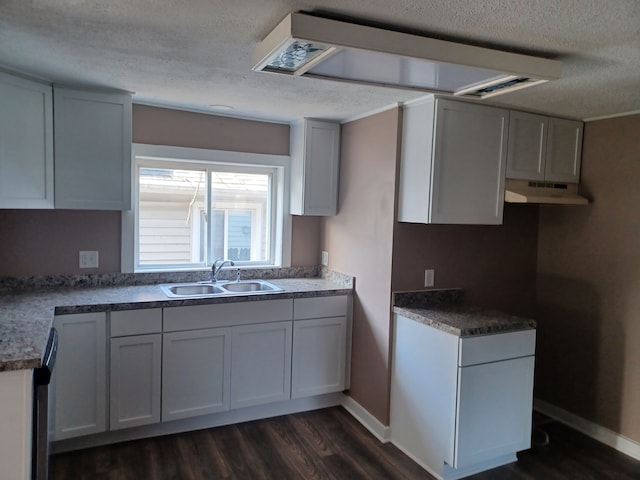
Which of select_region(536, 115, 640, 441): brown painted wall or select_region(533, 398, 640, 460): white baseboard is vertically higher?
select_region(536, 115, 640, 441): brown painted wall

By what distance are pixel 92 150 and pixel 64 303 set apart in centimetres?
92

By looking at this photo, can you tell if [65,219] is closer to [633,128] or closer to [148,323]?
[148,323]

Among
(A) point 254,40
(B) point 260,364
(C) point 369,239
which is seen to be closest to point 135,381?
(B) point 260,364

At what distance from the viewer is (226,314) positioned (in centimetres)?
293

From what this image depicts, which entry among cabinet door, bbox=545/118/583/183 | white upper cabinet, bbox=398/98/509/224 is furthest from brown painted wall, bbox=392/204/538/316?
cabinet door, bbox=545/118/583/183

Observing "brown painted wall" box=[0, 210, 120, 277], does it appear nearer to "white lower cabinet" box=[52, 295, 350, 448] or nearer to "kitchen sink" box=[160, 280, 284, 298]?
"kitchen sink" box=[160, 280, 284, 298]

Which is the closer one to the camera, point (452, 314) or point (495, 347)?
point (495, 347)

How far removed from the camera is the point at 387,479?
253 centimetres

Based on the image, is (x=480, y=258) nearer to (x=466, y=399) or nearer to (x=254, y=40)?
(x=466, y=399)

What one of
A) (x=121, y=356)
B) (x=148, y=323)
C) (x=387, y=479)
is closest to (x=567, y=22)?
(x=387, y=479)

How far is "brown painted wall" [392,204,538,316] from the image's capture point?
2928 mm

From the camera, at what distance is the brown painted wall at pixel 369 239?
115 inches

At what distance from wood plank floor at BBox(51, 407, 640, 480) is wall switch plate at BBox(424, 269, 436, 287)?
1.06 m

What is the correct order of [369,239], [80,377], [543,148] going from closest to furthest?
[80,377] < [543,148] < [369,239]
